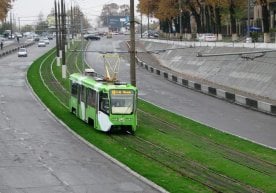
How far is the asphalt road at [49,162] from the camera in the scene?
20.2 meters

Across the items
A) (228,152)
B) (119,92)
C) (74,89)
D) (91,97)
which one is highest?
(119,92)

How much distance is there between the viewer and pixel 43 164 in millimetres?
24062

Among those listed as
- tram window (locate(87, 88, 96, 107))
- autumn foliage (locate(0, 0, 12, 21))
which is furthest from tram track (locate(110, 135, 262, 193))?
autumn foliage (locate(0, 0, 12, 21))

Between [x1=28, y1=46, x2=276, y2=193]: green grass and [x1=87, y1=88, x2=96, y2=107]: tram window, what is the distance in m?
1.33

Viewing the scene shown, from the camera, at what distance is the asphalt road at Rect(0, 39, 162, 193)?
20250mm

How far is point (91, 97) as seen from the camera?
1341 inches

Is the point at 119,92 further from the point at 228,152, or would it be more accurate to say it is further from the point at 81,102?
the point at 228,152

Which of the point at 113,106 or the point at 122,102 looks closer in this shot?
the point at 113,106

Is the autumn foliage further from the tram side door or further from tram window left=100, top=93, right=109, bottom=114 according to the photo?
tram window left=100, top=93, right=109, bottom=114

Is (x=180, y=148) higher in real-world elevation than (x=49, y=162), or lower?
lower

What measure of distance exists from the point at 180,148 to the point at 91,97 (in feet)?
24.8

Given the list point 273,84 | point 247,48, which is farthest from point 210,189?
point 247,48

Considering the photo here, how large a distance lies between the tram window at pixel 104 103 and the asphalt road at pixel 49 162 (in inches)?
83.6

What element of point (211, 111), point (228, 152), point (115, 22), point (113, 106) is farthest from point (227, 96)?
point (115, 22)
